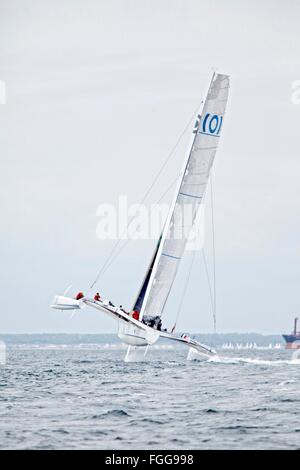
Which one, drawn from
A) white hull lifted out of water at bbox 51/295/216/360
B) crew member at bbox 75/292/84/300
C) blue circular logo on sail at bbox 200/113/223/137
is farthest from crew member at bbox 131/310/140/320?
blue circular logo on sail at bbox 200/113/223/137

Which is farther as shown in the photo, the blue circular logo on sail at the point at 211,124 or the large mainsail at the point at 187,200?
the blue circular logo on sail at the point at 211,124

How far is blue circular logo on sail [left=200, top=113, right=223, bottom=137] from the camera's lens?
49062mm

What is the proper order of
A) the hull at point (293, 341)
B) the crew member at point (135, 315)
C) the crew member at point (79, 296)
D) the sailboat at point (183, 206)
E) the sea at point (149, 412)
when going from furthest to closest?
the hull at point (293, 341)
the sailboat at point (183, 206)
the crew member at point (135, 315)
the crew member at point (79, 296)
the sea at point (149, 412)

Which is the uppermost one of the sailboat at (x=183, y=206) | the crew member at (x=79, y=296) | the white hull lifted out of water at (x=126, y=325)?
the sailboat at (x=183, y=206)

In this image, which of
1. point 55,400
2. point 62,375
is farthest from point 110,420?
point 62,375

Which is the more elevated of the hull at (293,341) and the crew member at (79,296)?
the crew member at (79,296)

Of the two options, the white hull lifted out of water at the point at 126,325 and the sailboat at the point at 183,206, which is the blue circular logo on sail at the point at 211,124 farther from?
the white hull lifted out of water at the point at 126,325

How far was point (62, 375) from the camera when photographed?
43000 millimetres

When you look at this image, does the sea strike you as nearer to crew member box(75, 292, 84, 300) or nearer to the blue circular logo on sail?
crew member box(75, 292, 84, 300)

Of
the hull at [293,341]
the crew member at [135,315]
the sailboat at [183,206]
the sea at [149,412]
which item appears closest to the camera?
the sea at [149,412]

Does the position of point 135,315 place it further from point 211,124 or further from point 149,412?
point 149,412

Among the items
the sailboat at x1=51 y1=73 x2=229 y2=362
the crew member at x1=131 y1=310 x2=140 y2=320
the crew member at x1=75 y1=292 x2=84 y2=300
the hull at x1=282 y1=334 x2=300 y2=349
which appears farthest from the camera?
the hull at x1=282 y1=334 x2=300 y2=349

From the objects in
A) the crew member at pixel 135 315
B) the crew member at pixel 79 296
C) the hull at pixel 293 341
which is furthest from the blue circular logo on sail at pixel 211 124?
the hull at pixel 293 341

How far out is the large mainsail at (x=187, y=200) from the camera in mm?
48625
